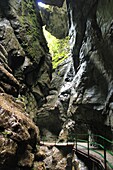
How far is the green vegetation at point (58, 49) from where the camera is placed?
35.0 meters

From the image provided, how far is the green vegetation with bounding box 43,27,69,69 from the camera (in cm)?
3498

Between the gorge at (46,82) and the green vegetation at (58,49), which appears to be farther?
the green vegetation at (58,49)

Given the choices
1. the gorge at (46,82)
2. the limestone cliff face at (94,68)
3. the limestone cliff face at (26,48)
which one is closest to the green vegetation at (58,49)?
the gorge at (46,82)

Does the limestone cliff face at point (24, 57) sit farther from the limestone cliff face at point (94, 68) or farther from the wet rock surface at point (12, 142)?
the limestone cliff face at point (94, 68)

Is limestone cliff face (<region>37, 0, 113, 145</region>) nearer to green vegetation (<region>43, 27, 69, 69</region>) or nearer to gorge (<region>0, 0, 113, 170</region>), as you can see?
gorge (<region>0, 0, 113, 170</region>)

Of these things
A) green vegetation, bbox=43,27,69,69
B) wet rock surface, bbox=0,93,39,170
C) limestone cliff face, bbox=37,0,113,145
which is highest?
green vegetation, bbox=43,27,69,69

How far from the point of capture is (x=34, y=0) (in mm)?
27562

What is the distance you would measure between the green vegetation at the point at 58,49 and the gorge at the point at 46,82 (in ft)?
7.59

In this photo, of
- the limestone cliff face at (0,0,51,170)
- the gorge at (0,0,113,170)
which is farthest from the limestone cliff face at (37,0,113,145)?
the limestone cliff face at (0,0,51,170)

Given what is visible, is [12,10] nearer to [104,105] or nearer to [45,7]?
[45,7]

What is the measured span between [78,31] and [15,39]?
23.0 feet

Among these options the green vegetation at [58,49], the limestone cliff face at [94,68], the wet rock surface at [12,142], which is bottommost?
the wet rock surface at [12,142]

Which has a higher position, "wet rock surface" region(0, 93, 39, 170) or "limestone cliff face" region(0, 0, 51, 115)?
"limestone cliff face" region(0, 0, 51, 115)

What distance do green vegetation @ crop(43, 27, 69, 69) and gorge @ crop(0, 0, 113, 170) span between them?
2.31 meters
